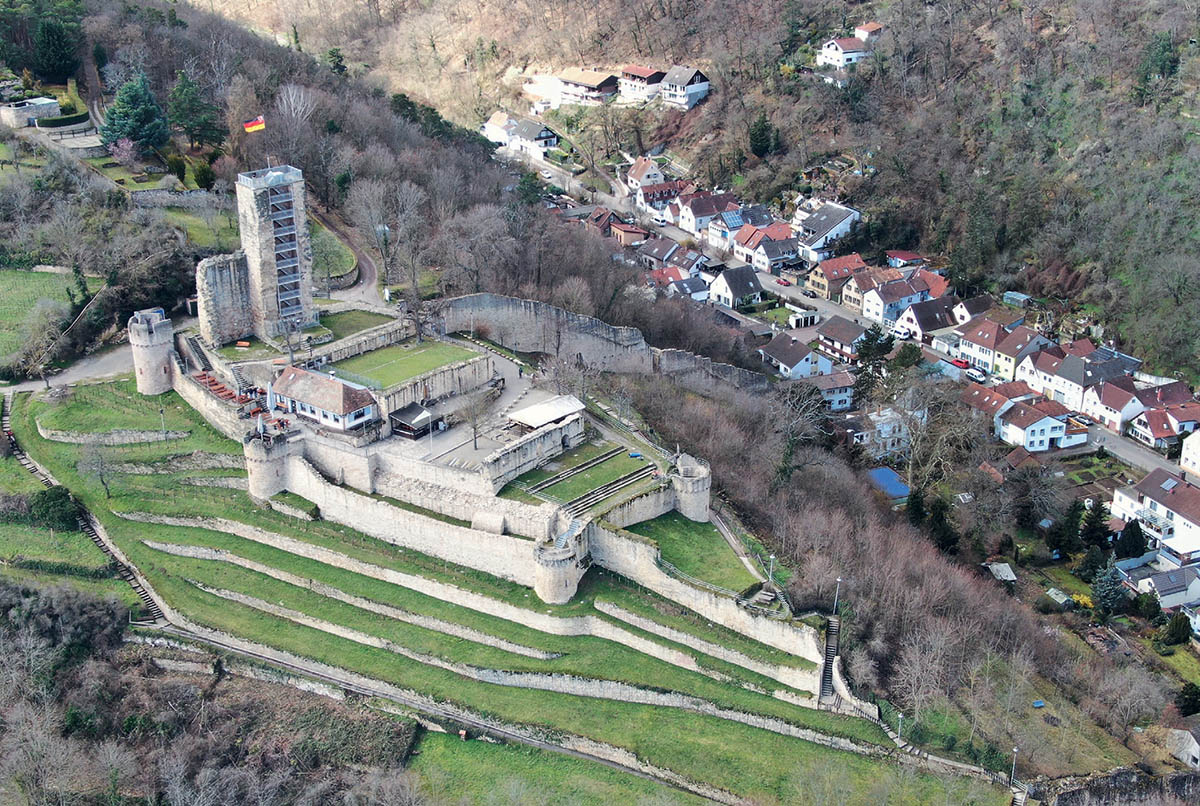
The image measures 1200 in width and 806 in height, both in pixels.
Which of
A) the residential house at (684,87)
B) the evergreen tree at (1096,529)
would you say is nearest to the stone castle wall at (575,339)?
the evergreen tree at (1096,529)

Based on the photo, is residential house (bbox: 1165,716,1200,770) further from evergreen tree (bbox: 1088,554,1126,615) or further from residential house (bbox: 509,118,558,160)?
residential house (bbox: 509,118,558,160)

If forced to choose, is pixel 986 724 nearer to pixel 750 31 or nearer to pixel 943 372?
pixel 943 372

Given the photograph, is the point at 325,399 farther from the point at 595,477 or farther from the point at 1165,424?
the point at 1165,424

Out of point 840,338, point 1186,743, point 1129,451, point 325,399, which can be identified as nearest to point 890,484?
point 1129,451

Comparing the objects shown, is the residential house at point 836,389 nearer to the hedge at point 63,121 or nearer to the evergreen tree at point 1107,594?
the evergreen tree at point 1107,594

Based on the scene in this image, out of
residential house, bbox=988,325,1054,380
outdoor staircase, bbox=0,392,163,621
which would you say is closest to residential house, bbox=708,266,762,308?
residential house, bbox=988,325,1054,380

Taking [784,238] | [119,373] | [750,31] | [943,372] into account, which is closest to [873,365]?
[943,372]
